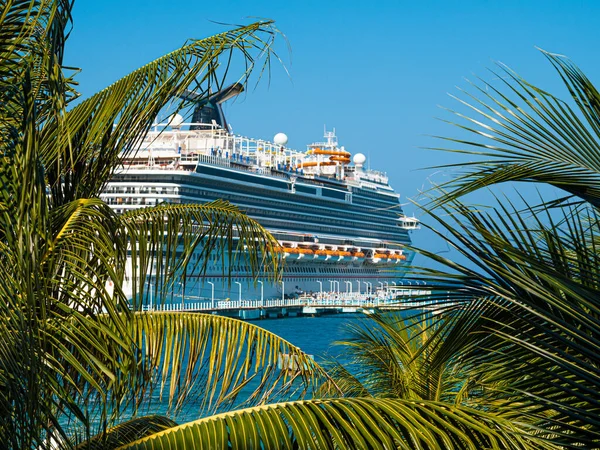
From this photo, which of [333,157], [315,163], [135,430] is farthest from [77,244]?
[333,157]

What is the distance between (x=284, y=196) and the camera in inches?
2090

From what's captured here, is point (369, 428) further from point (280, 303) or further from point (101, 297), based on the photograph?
point (280, 303)

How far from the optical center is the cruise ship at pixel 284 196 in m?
44.8

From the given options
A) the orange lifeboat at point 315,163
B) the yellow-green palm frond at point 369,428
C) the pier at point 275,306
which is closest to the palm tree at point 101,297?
the yellow-green palm frond at point 369,428

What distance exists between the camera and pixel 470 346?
2.32m

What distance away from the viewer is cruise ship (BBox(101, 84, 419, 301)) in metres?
44.8

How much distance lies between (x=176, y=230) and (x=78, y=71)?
0.83 metres

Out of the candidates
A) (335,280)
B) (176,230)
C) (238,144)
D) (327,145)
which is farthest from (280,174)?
(176,230)

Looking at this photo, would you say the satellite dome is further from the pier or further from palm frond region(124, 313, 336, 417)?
palm frond region(124, 313, 336, 417)

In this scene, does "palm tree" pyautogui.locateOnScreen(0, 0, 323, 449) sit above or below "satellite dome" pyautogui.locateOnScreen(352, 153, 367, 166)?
below

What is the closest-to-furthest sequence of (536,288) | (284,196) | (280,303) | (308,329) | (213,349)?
(536,288), (213,349), (308,329), (280,303), (284,196)

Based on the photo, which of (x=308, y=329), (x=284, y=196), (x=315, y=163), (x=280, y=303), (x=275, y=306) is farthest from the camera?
(x=315, y=163)

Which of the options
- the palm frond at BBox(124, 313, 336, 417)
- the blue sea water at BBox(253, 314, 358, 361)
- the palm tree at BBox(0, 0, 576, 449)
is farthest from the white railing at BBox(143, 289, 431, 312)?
the palm tree at BBox(0, 0, 576, 449)

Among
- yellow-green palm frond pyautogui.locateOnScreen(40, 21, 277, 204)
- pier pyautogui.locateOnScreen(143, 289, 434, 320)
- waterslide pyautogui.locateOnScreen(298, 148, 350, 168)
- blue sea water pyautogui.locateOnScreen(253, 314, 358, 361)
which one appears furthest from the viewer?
waterslide pyautogui.locateOnScreen(298, 148, 350, 168)
